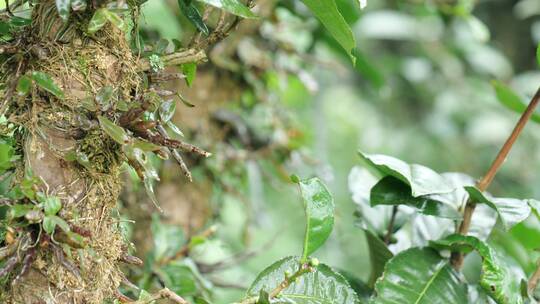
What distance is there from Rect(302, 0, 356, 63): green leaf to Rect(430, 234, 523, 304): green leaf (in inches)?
9.6

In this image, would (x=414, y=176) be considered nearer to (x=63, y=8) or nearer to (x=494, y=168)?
(x=494, y=168)

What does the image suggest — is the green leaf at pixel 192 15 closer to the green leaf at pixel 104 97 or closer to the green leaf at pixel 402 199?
the green leaf at pixel 104 97

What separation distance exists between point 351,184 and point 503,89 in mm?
238

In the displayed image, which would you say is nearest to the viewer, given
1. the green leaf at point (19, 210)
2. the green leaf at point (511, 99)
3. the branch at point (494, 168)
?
the green leaf at point (19, 210)

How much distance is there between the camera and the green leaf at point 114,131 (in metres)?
0.51

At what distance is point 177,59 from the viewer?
1.92 ft

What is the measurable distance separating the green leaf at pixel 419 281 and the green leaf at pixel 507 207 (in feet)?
0.28

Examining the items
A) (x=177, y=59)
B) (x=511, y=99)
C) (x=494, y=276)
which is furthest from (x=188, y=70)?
(x=511, y=99)

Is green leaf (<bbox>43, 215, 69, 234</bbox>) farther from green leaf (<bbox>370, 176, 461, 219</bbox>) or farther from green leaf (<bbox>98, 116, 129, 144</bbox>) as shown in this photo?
green leaf (<bbox>370, 176, 461, 219</bbox>)

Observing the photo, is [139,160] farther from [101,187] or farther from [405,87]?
[405,87]

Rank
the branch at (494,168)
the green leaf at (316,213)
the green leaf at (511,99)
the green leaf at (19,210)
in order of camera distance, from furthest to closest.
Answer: the green leaf at (511,99), the branch at (494,168), the green leaf at (316,213), the green leaf at (19,210)

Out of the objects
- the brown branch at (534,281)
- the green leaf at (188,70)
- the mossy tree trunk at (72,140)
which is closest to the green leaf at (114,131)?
the mossy tree trunk at (72,140)

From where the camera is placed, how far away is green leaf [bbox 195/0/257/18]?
52 centimetres

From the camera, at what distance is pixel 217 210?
130 cm
